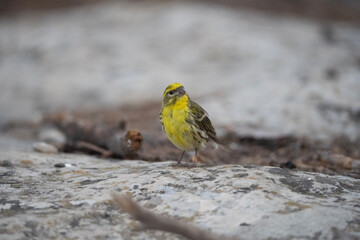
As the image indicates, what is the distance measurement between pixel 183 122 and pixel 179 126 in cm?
7

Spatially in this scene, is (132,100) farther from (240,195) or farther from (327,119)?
(240,195)

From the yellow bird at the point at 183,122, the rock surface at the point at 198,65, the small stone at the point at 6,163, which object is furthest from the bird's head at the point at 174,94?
the rock surface at the point at 198,65

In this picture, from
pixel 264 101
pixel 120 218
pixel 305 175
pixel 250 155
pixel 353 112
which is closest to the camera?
pixel 120 218

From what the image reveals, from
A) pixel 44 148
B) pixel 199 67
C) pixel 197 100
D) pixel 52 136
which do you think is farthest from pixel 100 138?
pixel 199 67

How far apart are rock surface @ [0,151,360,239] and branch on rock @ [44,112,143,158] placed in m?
0.83

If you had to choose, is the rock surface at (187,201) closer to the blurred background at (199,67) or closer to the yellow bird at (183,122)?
the yellow bird at (183,122)

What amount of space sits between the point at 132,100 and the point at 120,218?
712 cm

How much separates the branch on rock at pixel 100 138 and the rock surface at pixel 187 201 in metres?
0.83

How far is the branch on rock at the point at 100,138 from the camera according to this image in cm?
512

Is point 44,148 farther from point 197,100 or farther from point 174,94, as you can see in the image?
point 197,100

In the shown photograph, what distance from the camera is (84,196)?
11.4 ft

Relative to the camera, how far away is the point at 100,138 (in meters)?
5.92

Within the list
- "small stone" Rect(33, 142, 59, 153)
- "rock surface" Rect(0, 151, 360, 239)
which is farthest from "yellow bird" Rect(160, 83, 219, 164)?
"small stone" Rect(33, 142, 59, 153)

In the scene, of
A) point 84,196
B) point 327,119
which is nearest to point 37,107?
point 327,119
